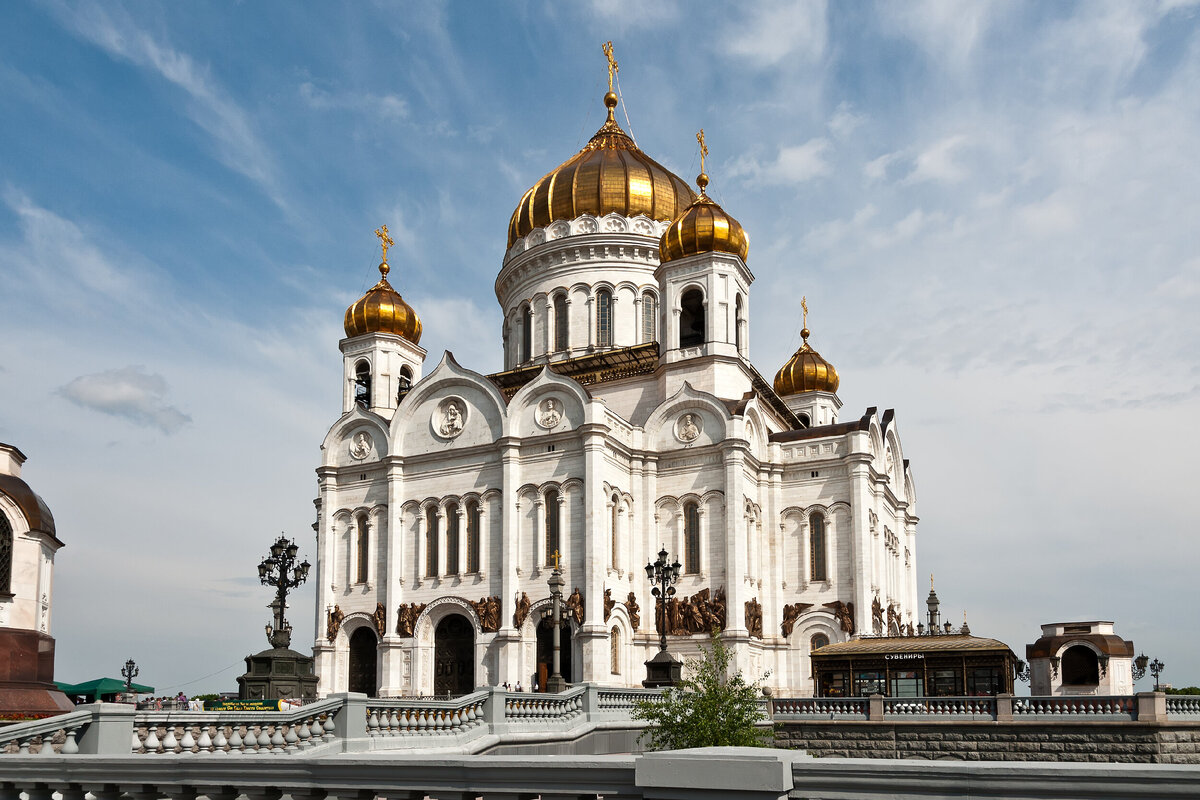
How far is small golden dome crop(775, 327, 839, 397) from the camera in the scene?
52781mm

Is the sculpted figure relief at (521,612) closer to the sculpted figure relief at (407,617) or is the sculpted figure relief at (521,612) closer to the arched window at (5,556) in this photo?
the sculpted figure relief at (407,617)

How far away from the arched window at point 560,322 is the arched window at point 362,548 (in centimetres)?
1066

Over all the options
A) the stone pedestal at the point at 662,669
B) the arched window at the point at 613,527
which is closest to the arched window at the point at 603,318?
the arched window at the point at 613,527

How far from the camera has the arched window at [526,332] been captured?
153ft

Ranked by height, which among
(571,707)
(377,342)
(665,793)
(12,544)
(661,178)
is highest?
(661,178)

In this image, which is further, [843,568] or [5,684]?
[843,568]

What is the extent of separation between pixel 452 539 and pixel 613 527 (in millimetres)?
5741

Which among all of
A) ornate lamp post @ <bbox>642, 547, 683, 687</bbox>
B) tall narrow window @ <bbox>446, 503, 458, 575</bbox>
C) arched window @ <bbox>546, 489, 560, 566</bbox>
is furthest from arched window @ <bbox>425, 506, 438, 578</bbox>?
ornate lamp post @ <bbox>642, 547, 683, 687</bbox>

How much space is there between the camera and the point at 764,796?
5.36 meters

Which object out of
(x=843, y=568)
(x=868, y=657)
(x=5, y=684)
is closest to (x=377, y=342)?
(x=843, y=568)

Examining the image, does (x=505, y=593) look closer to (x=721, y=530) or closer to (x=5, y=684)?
(x=721, y=530)

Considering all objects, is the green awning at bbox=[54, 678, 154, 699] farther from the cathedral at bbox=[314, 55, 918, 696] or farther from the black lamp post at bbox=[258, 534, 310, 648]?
the black lamp post at bbox=[258, 534, 310, 648]

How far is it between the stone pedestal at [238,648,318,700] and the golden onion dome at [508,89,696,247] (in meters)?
28.4

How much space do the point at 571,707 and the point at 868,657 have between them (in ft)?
38.2
